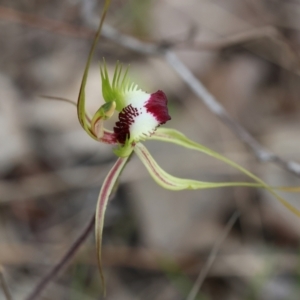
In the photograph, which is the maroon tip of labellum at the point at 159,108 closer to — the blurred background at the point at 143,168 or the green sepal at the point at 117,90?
the green sepal at the point at 117,90

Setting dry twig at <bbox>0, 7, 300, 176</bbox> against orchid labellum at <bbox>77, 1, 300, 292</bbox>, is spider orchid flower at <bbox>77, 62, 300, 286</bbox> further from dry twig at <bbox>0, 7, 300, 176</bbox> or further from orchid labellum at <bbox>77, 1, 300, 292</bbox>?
dry twig at <bbox>0, 7, 300, 176</bbox>

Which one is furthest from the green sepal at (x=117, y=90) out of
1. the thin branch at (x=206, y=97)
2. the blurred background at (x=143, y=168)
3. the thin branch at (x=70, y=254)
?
the blurred background at (x=143, y=168)

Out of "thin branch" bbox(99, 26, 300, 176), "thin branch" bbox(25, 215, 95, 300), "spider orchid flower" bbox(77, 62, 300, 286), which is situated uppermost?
"thin branch" bbox(99, 26, 300, 176)

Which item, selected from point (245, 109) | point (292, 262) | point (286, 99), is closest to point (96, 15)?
point (245, 109)

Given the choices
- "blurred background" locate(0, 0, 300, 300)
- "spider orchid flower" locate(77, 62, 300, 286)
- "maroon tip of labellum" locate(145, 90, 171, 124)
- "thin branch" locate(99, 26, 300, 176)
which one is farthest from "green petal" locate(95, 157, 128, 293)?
"blurred background" locate(0, 0, 300, 300)

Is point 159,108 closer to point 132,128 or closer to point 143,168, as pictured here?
point 132,128

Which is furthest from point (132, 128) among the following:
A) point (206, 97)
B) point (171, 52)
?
point (171, 52)
